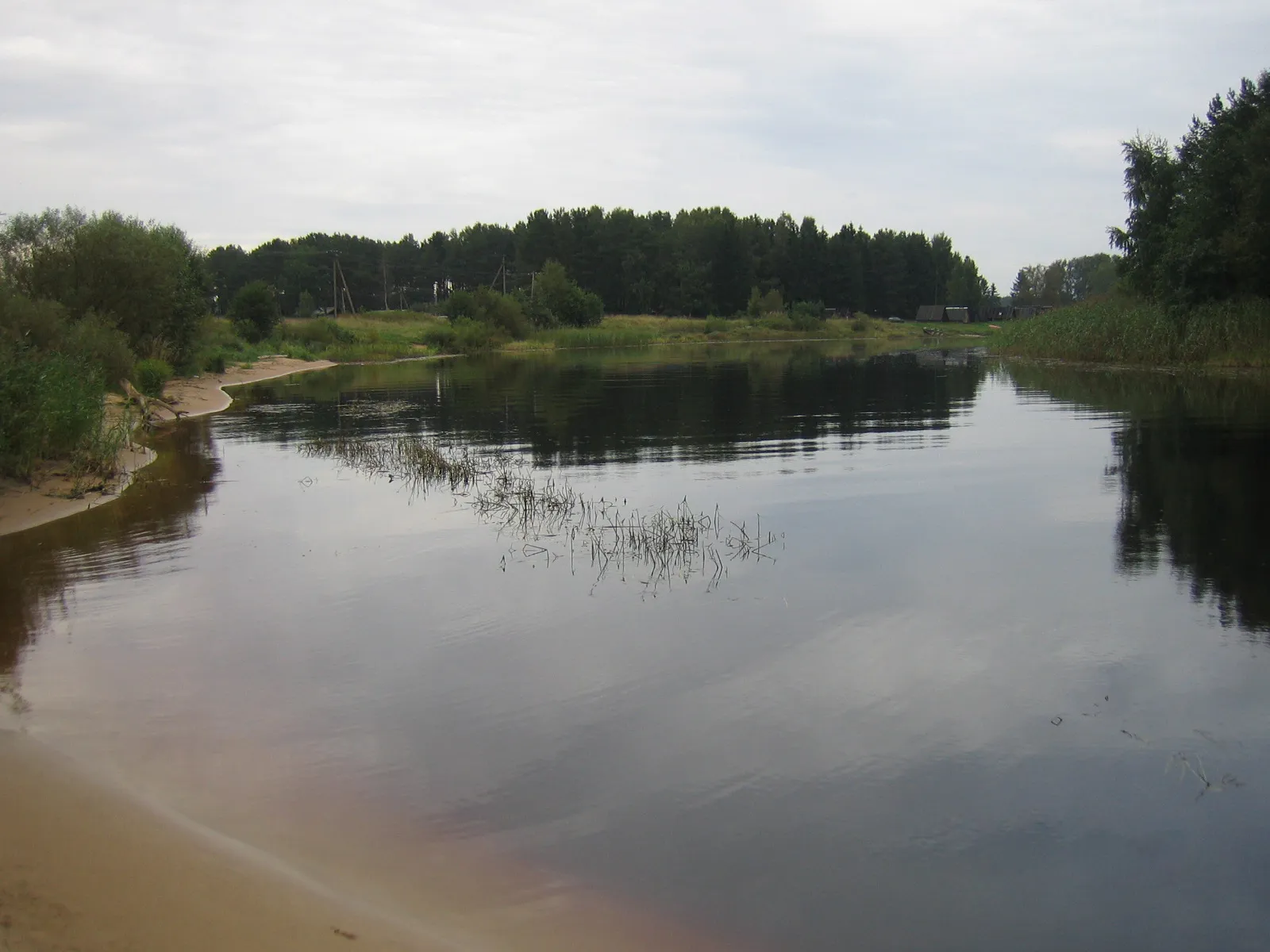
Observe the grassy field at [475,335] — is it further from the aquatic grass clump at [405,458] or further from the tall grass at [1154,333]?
the tall grass at [1154,333]

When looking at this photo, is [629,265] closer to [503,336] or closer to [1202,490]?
[503,336]

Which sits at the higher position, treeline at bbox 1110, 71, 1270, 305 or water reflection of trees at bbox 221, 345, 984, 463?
treeline at bbox 1110, 71, 1270, 305

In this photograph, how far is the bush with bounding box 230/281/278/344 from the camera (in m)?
73.4

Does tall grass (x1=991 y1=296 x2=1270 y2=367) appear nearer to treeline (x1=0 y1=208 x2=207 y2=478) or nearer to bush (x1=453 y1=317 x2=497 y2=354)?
treeline (x1=0 y1=208 x2=207 y2=478)

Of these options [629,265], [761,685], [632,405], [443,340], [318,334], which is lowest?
[761,685]

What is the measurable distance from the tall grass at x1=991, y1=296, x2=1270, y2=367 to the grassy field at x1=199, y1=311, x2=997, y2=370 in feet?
116

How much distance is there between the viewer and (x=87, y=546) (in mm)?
14492

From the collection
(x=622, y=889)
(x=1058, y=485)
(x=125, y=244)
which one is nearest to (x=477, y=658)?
(x=622, y=889)

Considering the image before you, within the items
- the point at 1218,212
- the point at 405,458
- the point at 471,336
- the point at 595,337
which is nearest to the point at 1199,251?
the point at 1218,212

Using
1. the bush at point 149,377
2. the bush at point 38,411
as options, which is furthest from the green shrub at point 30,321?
the bush at point 149,377

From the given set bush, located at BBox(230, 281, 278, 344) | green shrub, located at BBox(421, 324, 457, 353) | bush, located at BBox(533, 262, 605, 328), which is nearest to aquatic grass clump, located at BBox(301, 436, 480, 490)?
bush, located at BBox(230, 281, 278, 344)

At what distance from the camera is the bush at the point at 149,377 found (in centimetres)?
3606

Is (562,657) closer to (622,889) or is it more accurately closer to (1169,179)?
(622,889)

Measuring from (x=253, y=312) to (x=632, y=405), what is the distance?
49.2 metres
